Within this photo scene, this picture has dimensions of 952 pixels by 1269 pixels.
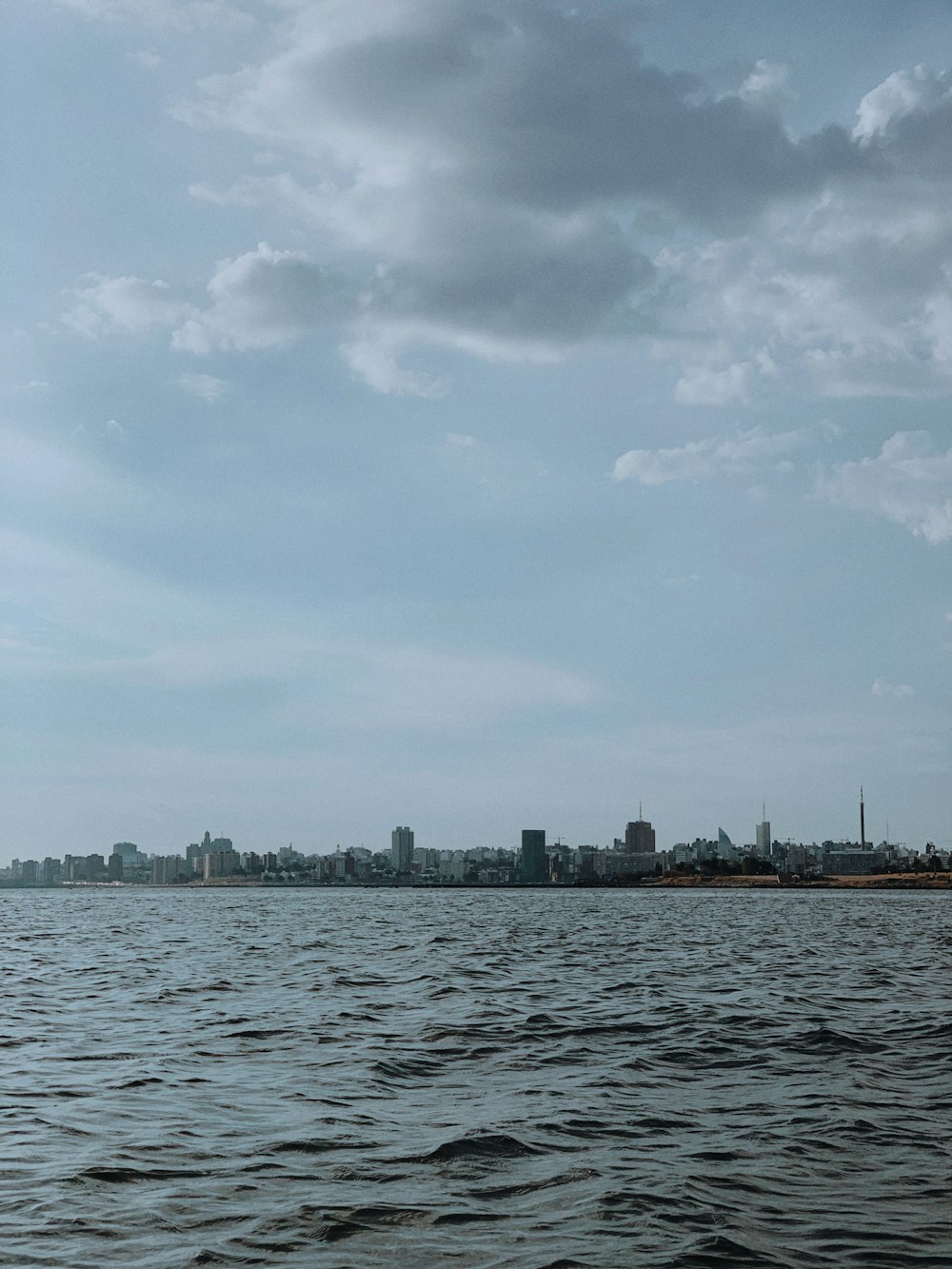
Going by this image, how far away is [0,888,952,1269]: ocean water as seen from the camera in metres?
11.6

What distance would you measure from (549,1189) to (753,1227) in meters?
2.47

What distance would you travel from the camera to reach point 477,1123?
16.8 meters

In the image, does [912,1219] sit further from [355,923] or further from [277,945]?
[355,923]

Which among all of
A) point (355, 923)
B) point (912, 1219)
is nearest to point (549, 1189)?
point (912, 1219)

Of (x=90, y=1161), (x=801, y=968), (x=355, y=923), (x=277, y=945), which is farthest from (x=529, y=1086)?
(x=355, y=923)

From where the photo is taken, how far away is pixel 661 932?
7312 centimetres

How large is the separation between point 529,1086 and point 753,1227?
27.1ft

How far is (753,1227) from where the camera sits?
11.9 m

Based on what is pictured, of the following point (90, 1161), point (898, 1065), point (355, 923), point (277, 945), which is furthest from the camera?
point (355, 923)

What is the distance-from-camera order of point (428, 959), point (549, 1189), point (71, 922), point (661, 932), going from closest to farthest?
point (549, 1189) < point (428, 959) < point (661, 932) < point (71, 922)

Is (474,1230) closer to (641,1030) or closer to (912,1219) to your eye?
(912,1219)

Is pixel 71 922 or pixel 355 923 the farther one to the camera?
pixel 71 922

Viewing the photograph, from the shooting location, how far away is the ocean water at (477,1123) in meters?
11.6

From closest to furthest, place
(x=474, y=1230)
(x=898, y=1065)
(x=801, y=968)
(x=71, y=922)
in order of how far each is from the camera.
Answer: (x=474, y=1230) < (x=898, y=1065) < (x=801, y=968) < (x=71, y=922)
